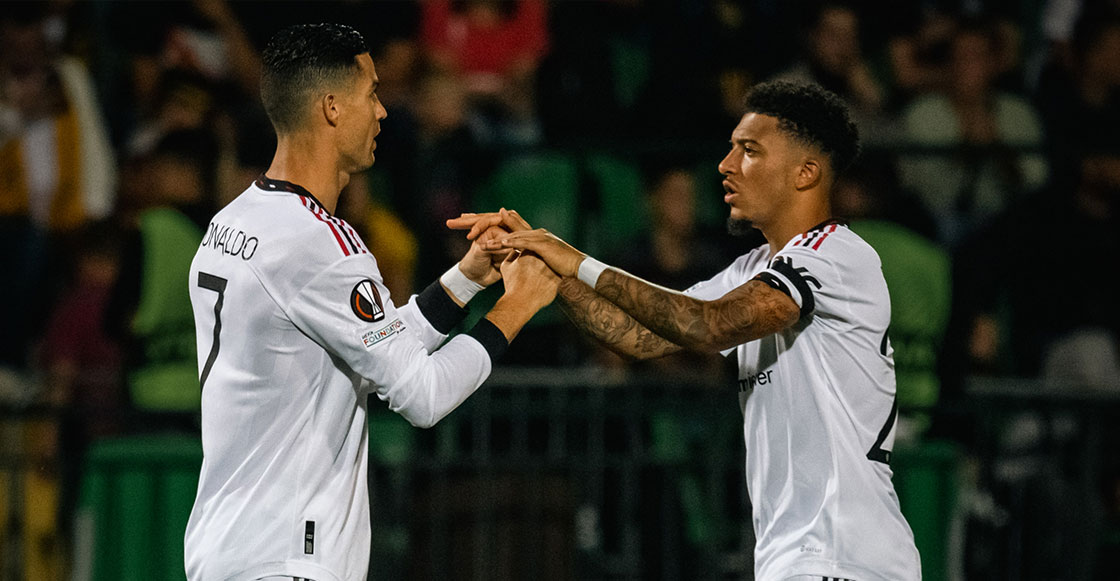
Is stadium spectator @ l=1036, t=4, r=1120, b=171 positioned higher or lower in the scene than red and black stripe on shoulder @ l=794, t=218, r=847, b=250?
higher

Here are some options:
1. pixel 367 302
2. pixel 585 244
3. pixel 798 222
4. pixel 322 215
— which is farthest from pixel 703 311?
pixel 585 244

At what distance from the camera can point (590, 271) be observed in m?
4.73

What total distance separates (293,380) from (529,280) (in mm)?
1104

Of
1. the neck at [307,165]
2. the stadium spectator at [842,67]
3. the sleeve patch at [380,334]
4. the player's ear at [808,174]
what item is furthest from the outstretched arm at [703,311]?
the stadium spectator at [842,67]

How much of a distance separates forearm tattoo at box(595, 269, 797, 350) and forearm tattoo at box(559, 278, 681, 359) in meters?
0.35

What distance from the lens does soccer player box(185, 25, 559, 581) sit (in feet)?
12.8

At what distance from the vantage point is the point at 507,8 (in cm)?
948

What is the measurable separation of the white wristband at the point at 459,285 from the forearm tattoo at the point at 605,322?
13.2 inches

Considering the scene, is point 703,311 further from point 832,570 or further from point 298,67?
point 298,67

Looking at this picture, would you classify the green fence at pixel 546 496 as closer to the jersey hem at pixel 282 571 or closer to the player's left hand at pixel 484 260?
the player's left hand at pixel 484 260

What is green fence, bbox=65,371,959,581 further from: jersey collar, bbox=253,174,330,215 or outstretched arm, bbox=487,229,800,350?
jersey collar, bbox=253,174,330,215

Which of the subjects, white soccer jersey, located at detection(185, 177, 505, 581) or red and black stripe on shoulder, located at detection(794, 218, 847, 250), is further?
red and black stripe on shoulder, located at detection(794, 218, 847, 250)

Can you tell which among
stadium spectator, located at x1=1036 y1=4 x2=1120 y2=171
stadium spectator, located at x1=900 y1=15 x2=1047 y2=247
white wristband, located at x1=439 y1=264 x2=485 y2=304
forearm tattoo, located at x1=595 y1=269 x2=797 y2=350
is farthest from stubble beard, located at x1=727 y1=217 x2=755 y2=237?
stadium spectator, located at x1=1036 y1=4 x2=1120 y2=171

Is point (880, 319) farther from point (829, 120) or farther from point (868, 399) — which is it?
point (829, 120)
